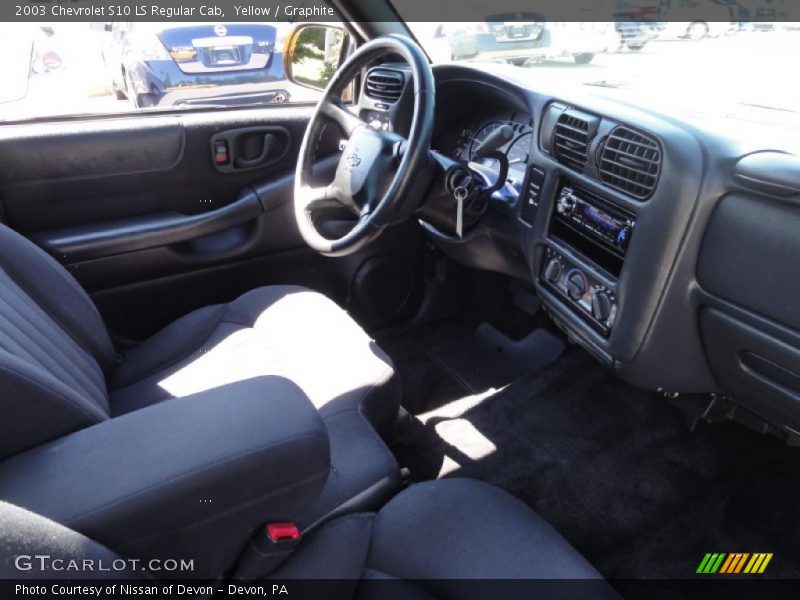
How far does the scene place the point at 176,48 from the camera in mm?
2590

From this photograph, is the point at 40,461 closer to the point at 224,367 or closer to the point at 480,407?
the point at 224,367

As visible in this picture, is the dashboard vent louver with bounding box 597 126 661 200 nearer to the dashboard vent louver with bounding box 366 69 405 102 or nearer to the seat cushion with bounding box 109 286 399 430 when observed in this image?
the seat cushion with bounding box 109 286 399 430

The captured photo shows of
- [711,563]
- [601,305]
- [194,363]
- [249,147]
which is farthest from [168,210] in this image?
[711,563]

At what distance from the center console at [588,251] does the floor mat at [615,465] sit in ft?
1.49

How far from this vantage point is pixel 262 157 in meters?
2.20

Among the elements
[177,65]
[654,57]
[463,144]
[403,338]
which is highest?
[654,57]

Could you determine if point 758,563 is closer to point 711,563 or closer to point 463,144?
point 711,563

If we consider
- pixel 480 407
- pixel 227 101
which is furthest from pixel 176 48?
pixel 480 407

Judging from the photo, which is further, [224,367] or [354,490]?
[224,367]

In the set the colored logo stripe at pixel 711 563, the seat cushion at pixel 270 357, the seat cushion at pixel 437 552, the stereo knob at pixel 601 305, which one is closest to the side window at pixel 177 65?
the seat cushion at pixel 270 357

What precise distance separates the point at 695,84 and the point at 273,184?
4.32 ft

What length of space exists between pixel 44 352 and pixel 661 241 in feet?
3.84

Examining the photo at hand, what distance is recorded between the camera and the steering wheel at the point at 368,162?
1.47m

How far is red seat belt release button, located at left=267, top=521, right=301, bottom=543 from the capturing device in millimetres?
931
